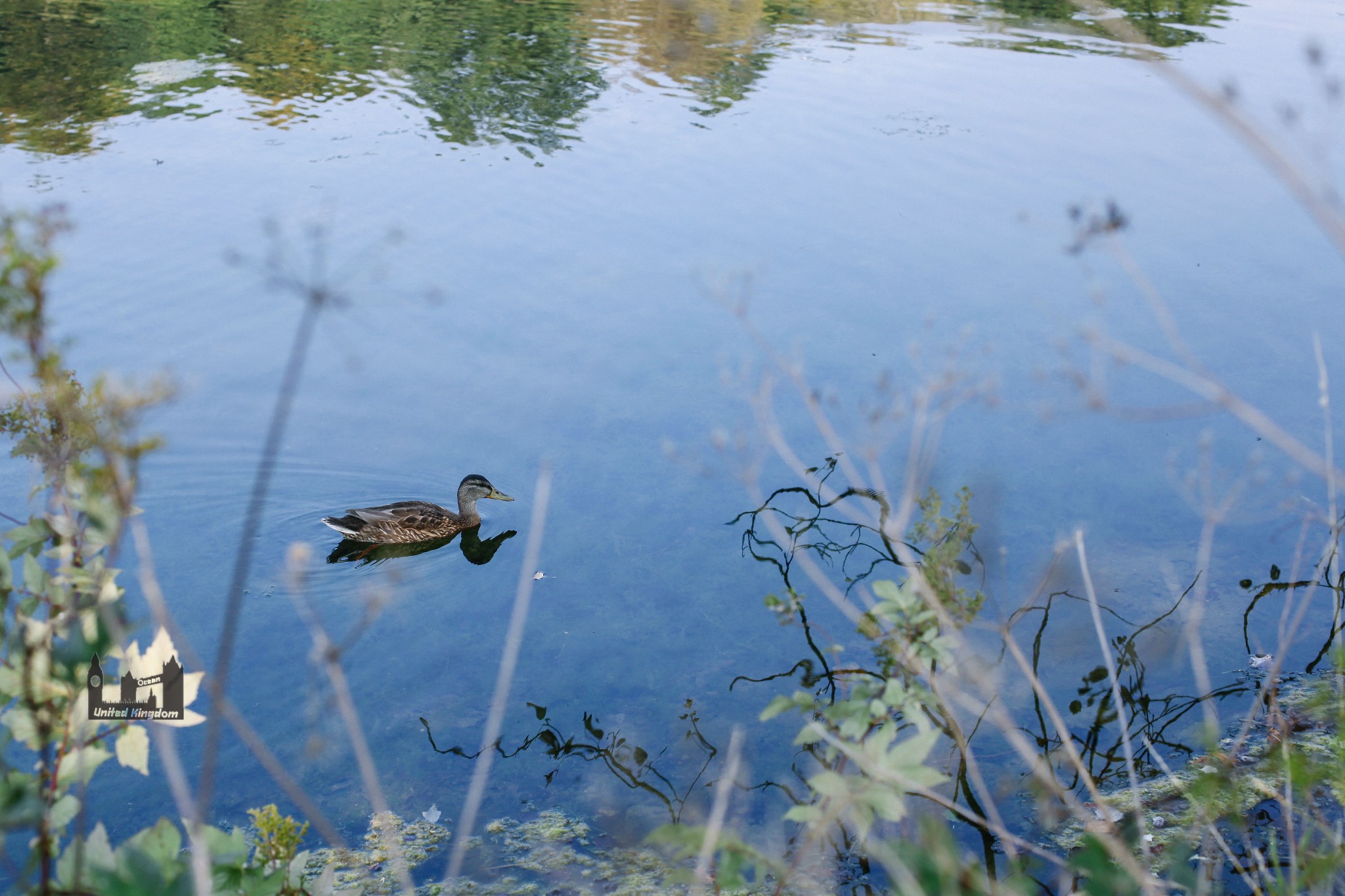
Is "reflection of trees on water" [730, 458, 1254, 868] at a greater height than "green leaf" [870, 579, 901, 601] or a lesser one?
lesser

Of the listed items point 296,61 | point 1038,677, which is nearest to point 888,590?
point 1038,677

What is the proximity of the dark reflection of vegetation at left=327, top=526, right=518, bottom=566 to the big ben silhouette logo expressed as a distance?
3.38 metres

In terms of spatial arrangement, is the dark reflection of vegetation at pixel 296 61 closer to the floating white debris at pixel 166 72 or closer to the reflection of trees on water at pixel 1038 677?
the floating white debris at pixel 166 72

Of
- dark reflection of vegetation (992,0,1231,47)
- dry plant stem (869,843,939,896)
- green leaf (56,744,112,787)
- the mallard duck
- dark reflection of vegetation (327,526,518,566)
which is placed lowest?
dark reflection of vegetation (327,526,518,566)

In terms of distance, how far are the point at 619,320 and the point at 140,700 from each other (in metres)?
5.54

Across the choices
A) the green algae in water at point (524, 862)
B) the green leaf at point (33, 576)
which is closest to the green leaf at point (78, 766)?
the green leaf at point (33, 576)

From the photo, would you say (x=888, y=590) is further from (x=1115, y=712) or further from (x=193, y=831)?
(x=1115, y=712)

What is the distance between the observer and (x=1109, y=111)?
463 inches

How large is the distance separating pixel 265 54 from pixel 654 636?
11.4 m

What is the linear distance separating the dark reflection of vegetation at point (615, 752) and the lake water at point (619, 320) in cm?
3

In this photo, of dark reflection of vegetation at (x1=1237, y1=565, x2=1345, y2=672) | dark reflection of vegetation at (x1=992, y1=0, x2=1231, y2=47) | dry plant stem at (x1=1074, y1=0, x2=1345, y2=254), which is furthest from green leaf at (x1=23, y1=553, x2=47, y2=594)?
dark reflection of vegetation at (x1=992, y1=0, x2=1231, y2=47)

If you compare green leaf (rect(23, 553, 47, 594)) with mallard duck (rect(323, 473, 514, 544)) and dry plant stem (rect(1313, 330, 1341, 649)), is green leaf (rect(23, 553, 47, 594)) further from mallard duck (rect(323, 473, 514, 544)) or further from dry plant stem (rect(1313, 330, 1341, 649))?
mallard duck (rect(323, 473, 514, 544))

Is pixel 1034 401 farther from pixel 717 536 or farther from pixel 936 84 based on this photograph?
pixel 936 84

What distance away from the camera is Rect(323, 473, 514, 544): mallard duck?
557cm
